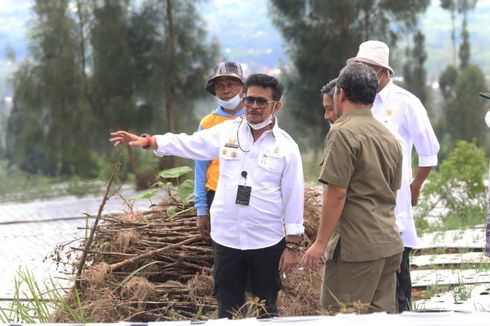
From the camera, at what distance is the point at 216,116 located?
5.39m

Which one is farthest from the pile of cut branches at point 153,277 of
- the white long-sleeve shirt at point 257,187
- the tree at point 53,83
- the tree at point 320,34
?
the tree at point 53,83

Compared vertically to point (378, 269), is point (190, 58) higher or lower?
higher

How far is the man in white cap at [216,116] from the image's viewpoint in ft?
17.4

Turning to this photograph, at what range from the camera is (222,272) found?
15.7ft

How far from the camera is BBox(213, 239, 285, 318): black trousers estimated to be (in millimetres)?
4750

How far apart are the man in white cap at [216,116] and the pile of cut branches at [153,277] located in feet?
1.17

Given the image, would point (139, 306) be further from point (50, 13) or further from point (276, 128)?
point (50, 13)

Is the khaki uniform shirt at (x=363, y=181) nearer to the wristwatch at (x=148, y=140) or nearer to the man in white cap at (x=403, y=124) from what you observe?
the man in white cap at (x=403, y=124)

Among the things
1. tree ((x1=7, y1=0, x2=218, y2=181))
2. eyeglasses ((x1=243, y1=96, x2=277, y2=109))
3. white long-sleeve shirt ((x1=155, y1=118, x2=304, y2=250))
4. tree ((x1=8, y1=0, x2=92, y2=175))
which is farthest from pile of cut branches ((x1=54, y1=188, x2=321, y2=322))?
tree ((x1=8, y1=0, x2=92, y2=175))

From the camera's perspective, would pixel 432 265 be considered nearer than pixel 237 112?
No

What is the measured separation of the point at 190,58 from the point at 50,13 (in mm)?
3297

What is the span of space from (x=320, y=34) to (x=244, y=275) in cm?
1750

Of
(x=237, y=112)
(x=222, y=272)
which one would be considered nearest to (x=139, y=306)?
(x=222, y=272)

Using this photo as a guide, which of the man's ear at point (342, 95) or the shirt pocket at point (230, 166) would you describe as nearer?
the man's ear at point (342, 95)
